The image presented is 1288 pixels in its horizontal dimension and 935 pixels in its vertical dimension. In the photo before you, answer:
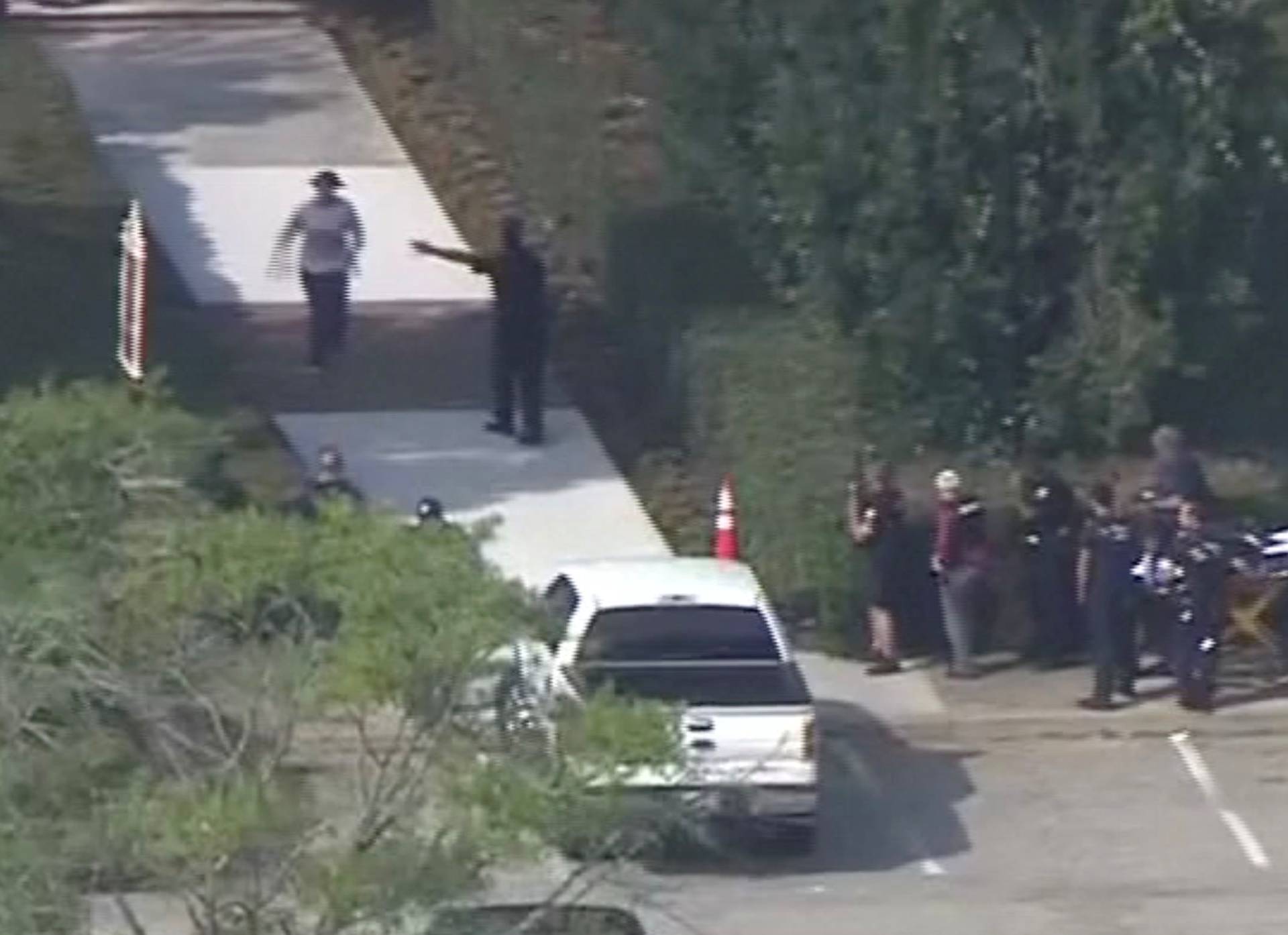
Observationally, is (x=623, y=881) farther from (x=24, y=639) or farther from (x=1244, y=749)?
(x=1244, y=749)

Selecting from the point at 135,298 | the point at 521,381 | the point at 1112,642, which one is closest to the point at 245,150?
the point at 521,381

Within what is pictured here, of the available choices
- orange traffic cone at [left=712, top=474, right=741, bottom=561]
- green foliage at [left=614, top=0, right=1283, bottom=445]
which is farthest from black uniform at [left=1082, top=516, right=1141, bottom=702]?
orange traffic cone at [left=712, top=474, right=741, bottom=561]

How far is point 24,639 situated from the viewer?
1580 centimetres

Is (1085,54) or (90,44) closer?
(1085,54)

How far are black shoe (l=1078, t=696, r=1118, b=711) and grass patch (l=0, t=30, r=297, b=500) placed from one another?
4.66 meters

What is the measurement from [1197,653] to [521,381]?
5.70m

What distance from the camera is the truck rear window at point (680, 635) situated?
24125mm

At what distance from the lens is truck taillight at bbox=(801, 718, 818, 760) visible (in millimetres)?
23469

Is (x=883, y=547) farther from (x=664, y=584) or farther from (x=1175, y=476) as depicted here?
(x=664, y=584)

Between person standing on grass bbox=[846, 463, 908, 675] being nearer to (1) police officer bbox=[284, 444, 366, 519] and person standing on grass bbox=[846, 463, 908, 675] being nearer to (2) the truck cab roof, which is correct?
(2) the truck cab roof

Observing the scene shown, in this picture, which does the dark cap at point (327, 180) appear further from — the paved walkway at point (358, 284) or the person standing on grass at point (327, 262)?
the paved walkway at point (358, 284)

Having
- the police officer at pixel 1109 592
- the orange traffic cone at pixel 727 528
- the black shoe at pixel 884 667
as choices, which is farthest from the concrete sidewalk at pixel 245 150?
the police officer at pixel 1109 592

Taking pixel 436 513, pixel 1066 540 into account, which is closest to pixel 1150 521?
pixel 1066 540

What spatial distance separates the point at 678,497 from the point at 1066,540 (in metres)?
3.40
